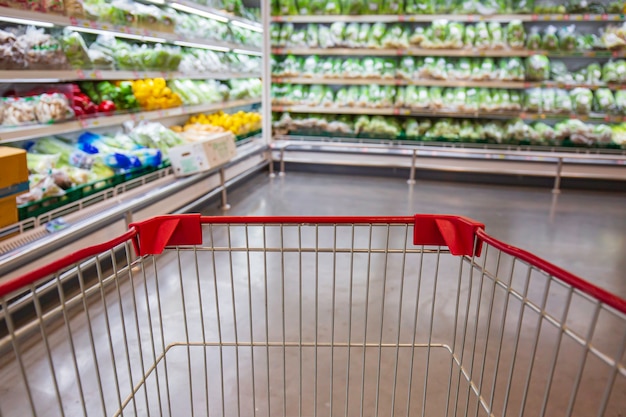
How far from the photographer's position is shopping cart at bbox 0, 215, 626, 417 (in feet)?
4.34

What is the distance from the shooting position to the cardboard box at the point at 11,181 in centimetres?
216

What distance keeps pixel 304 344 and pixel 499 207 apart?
373 centimetres

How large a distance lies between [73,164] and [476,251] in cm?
285

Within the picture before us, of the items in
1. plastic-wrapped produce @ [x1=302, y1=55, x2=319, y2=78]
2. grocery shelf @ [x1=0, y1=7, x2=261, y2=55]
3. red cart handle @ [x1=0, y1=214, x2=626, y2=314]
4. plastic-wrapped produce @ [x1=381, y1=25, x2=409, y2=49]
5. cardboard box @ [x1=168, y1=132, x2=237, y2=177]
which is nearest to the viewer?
red cart handle @ [x1=0, y1=214, x2=626, y2=314]

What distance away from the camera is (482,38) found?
5434 mm

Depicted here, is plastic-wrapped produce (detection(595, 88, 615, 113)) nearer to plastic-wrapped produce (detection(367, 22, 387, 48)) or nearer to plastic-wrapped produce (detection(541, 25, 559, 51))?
plastic-wrapped produce (detection(541, 25, 559, 51))

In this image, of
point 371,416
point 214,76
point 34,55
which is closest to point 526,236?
point 371,416

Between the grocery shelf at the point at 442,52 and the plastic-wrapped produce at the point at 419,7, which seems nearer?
the grocery shelf at the point at 442,52

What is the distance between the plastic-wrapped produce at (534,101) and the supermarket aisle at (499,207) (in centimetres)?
94

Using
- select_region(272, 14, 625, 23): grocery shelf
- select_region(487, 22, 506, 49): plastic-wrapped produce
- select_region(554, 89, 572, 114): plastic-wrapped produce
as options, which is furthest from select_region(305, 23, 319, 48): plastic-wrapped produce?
select_region(554, 89, 572, 114): plastic-wrapped produce

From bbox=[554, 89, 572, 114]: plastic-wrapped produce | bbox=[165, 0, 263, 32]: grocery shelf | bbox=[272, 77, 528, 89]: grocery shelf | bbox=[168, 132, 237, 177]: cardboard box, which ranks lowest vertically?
bbox=[168, 132, 237, 177]: cardboard box

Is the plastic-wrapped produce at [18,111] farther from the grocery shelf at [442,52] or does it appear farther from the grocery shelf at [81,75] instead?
the grocery shelf at [442,52]

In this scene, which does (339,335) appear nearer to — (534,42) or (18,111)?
(18,111)

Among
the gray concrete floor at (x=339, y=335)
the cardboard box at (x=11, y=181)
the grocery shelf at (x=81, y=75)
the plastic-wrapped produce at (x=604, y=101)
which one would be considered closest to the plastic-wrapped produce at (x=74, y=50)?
the grocery shelf at (x=81, y=75)
